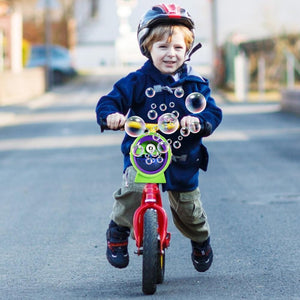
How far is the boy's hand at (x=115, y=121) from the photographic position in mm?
5094

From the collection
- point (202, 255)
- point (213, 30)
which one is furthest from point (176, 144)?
point (213, 30)

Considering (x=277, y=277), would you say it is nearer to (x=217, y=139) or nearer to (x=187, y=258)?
(x=187, y=258)

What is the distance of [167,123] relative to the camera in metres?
5.14

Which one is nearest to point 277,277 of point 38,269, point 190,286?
point 190,286

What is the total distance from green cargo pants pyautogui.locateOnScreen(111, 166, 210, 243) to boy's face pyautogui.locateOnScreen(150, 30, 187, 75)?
595mm

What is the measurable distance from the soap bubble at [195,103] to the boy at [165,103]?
58 millimetres

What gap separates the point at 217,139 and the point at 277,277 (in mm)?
10669

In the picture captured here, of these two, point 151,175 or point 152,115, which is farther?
point 152,115

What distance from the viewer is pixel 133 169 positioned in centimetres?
540

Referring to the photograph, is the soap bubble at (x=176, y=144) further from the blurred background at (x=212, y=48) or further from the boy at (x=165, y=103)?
the blurred background at (x=212, y=48)

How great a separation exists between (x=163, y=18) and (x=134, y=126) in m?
0.65

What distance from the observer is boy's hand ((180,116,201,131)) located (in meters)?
5.11

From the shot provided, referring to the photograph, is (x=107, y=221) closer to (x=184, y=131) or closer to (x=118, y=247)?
(x=118, y=247)

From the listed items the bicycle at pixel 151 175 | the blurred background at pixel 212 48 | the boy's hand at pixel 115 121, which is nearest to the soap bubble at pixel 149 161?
the bicycle at pixel 151 175
